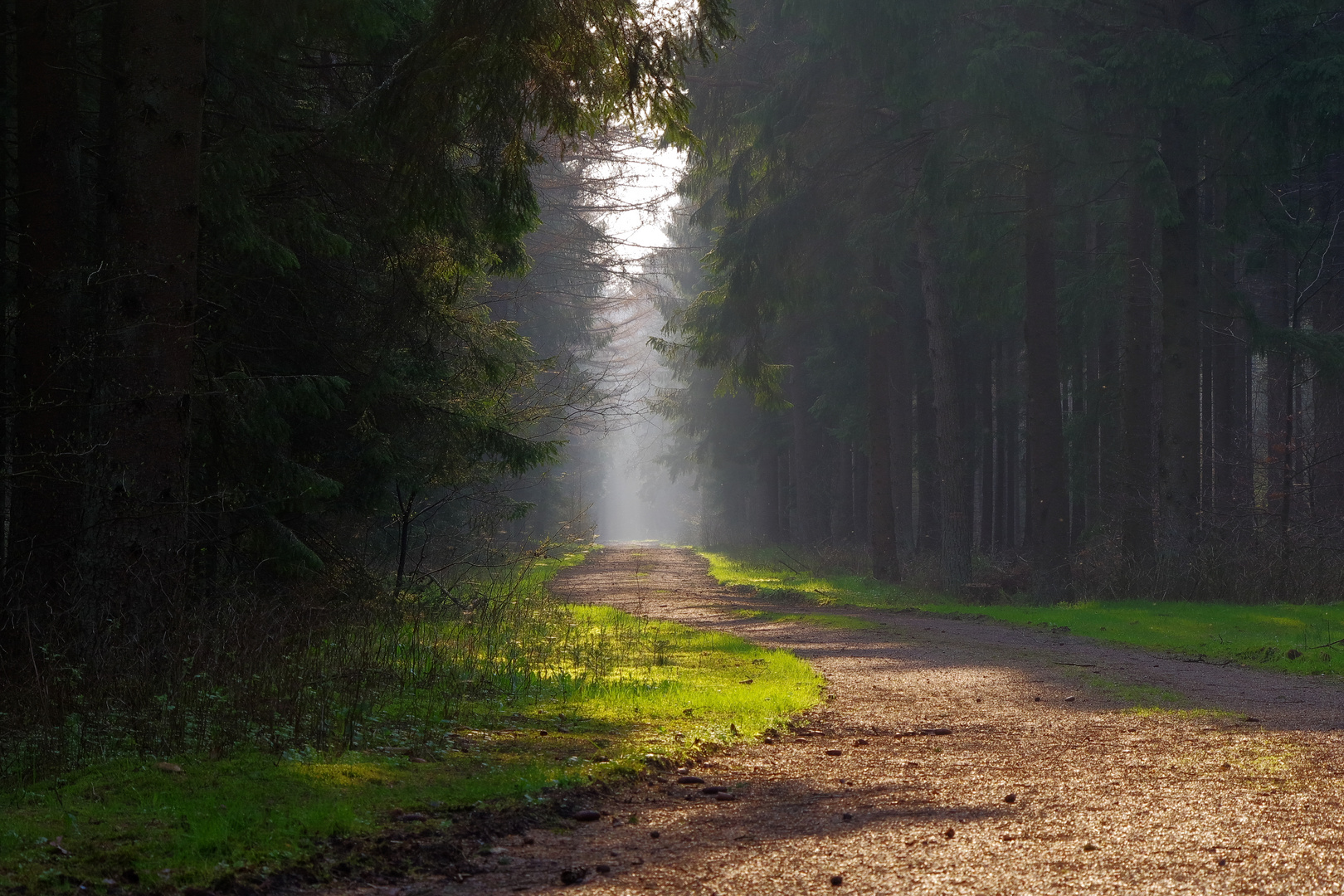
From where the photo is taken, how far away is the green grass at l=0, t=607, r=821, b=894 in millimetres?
3863

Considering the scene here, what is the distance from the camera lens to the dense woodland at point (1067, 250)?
1766 cm

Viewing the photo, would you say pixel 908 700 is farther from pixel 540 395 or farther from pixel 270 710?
pixel 540 395

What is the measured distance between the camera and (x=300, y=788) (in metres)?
4.79

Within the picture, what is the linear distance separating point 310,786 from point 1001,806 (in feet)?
10.8

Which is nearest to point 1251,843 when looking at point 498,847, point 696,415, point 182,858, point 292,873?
point 498,847

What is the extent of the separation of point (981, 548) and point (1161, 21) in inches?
724

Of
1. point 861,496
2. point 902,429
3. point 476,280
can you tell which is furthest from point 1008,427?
point 476,280

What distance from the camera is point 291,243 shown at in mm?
10797

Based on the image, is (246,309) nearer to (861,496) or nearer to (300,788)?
(300,788)

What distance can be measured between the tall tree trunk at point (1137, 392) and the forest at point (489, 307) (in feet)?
0.38


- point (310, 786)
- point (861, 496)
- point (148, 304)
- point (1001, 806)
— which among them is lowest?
point (1001, 806)

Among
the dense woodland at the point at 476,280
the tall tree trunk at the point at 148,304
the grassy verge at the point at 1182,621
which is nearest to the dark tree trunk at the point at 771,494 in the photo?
the dense woodland at the point at 476,280

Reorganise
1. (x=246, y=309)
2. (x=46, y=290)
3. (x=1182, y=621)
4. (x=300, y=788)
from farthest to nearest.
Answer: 1. (x=1182, y=621)
2. (x=246, y=309)
3. (x=46, y=290)
4. (x=300, y=788)

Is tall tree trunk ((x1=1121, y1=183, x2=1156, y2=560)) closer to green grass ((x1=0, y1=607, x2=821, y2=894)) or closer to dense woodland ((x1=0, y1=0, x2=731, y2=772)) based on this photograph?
dense woodland ((x1=0, y1=0, x2=731, y2=772))
